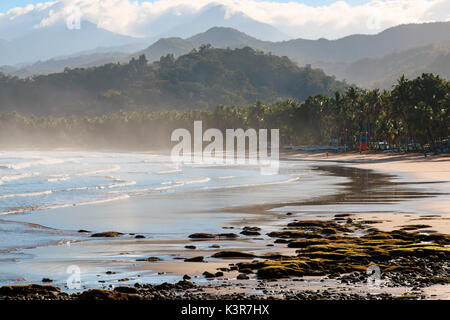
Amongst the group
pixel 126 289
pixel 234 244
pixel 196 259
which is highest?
pixel 126 289

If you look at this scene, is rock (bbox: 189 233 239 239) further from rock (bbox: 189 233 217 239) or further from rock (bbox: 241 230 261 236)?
rock (bbox: 241 230 261 236)

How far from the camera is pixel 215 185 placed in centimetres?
4953

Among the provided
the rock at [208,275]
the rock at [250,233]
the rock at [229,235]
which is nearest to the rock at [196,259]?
the rock at [208,275]

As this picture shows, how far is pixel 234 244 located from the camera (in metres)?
20.6

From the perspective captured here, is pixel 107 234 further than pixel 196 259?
Yes

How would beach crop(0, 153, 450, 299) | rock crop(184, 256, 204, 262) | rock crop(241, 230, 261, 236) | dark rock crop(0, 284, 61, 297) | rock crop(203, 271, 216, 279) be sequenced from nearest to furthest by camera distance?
dark rock crop(0, 284, 61, 297) → beach crop(0, 153, 450, 299) → rock crop(203, 271, 216, 279) → rock crop(184, 256, 204, 262) → rock crop(241, 230, 261, 236)

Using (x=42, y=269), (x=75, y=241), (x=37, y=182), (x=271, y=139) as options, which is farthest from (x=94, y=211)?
(x=271, y=139)

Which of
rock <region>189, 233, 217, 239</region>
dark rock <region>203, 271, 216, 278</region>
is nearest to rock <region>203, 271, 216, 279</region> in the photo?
dark rock <region>203, 271, 216, 278</region>

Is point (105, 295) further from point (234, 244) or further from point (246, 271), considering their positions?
point (234, 244)

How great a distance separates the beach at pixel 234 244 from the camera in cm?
1357

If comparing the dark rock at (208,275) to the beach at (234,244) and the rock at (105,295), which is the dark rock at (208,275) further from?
the rock at (105,295)

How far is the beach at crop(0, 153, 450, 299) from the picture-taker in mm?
13570

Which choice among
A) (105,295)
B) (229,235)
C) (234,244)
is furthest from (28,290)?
(229,235)
